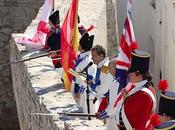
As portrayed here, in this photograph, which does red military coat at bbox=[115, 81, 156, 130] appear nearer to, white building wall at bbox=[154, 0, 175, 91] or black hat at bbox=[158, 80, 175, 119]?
black hat at bbox=[158, 80, 175, 119]

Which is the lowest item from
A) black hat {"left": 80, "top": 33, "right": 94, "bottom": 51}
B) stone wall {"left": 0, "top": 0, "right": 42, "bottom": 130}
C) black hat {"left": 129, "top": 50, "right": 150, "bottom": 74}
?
stone wall {"left": 0, "top": 0, "right": 42, "bottom": 130}

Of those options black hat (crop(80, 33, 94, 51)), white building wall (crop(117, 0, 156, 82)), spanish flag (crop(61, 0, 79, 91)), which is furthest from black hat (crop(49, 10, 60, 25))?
white building wall (crop(117, 0, 156, 82))

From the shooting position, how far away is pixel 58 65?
308 inches

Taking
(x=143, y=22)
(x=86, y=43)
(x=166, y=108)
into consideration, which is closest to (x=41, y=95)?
(x=86, y=43)

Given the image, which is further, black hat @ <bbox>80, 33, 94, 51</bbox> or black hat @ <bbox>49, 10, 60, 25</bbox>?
black hat @ <bbox>49, 10, 60, 25</bbox>

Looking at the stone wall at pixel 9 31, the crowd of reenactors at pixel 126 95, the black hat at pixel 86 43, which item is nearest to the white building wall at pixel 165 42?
the black hat at pixel 86 43

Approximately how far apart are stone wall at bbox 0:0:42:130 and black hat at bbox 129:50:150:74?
6.82 m

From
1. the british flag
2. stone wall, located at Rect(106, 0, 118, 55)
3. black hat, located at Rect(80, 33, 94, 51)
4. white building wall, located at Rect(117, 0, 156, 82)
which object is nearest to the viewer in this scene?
the british flag

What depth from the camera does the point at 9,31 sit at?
507 inches

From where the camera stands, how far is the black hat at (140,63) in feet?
18.2

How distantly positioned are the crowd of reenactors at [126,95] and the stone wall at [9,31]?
5760mm

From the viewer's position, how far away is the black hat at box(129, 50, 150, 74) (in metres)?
5.54

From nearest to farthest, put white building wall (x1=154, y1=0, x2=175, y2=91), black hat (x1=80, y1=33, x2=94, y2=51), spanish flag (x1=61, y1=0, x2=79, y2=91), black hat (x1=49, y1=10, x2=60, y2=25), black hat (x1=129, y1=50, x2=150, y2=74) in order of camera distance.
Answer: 1. black hat (x1=129, y1=50, x2=150, y2=74)
2. spanish flag (x1=61, y1=0, x2=79, y2=91)
3. black hat (x1=80, y1=33, x2=94, y2=51)
4. black hat (x1=49, y1=10, x2=60, y2=25)
5. white building wall (x1=154, y1=0, x2=175, y2=91)

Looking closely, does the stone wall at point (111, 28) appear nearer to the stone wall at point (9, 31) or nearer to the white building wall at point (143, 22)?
the white building wall at point (143, 22)
